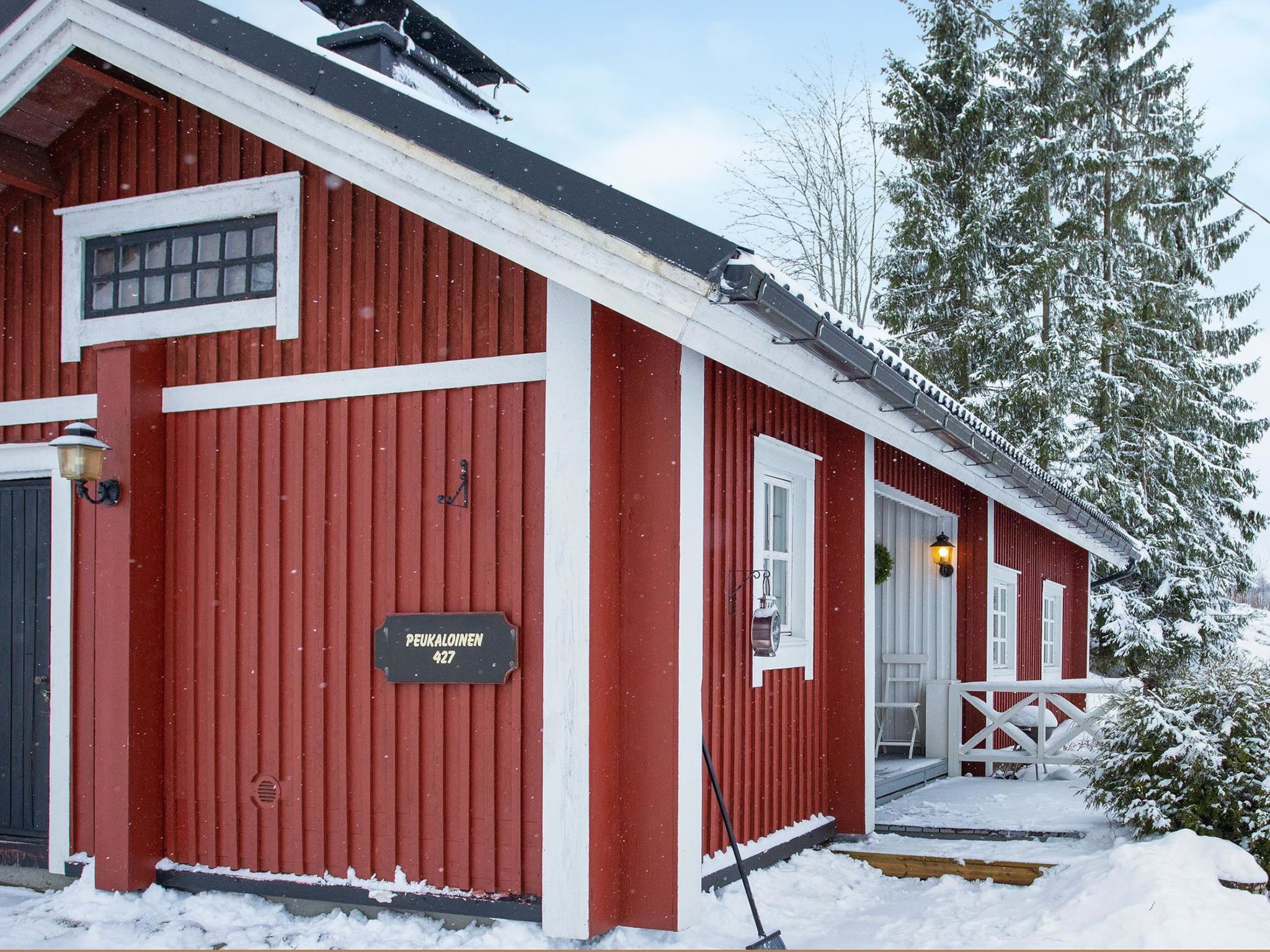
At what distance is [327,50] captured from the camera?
604 centimetres

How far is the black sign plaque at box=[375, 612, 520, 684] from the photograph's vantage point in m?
5.35

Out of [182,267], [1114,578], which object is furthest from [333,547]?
[1114,578]

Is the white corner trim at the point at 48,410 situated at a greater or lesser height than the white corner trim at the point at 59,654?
greater

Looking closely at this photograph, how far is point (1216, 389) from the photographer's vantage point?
22391 mm

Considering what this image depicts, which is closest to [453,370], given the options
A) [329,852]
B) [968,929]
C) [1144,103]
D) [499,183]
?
[499,183]

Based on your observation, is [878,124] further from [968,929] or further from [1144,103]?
[968,929]

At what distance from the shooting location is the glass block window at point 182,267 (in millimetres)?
6188

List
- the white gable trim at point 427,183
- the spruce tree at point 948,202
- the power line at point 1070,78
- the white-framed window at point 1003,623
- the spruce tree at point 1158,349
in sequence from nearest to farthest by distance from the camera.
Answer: the white gable trim at point 427,183 → the white-framed window at point 1003,623 → the spruce tree at point 1158,349 → the spruce tree at point 948,202 → the power line at point 1070,78

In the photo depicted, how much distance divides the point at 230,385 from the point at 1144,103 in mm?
20443

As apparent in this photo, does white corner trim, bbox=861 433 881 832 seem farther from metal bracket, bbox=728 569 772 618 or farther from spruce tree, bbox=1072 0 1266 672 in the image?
spruce tree, bbox=1072 0 1266 672

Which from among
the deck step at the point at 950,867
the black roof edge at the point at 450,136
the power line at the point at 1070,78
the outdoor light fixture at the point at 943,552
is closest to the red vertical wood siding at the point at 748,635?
the deck step at the point at 950,867

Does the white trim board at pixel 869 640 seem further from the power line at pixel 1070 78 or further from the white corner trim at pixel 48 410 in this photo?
the power line at pixel 1070 78

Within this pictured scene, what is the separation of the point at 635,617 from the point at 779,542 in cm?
184

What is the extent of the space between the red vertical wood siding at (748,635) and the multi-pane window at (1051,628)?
23.5ft
